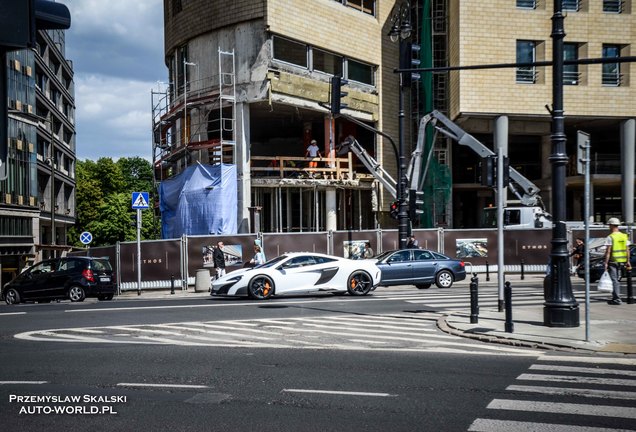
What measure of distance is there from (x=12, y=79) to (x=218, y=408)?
45.7 meters

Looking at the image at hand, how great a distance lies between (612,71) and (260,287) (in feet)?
99.2

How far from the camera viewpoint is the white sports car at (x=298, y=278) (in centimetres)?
1895

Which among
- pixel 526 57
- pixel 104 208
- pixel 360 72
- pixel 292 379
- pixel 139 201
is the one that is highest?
pixel 526 57

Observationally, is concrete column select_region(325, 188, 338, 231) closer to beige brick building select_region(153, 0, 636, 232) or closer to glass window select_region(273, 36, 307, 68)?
beige brick building select_region(153, 0, 636, 232)

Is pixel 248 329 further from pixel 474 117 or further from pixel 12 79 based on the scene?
pixel 12 79

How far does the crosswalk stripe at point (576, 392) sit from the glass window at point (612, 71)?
36.7 meters

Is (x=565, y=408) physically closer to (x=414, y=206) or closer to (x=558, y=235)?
(x=558, y=235)

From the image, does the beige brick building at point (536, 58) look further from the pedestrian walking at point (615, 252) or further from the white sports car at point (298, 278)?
the pedestrian walking at point (615, 252)

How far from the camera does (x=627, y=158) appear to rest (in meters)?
39.8

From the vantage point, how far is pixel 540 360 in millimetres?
9406

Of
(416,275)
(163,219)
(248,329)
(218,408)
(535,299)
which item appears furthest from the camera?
(163,219)

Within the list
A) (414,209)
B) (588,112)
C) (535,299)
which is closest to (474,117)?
(588,112)

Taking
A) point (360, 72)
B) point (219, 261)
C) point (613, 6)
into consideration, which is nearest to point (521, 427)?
point (219, 261)

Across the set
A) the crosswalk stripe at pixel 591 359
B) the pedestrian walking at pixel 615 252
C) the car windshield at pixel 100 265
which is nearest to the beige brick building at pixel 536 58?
the car windshield at pixel 100 265
